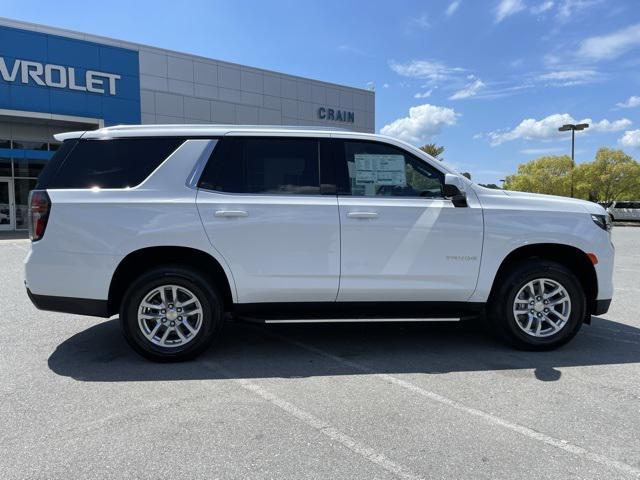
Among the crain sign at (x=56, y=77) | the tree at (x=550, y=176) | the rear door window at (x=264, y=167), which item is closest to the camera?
the rear door window at (x=264, y=167)

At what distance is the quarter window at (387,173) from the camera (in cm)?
452

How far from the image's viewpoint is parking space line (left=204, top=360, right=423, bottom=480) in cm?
268

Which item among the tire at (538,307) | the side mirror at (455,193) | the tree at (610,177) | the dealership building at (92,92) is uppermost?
the dealership building at (92,92)

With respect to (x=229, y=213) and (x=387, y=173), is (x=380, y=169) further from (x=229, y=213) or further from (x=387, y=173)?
(x=229, y=213)

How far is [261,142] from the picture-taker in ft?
14.8

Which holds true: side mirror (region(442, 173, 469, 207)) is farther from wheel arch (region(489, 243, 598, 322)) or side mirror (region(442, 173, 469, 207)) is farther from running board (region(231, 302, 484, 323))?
running board (region(231, 302, 484, 323))

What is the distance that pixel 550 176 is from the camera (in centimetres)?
4303

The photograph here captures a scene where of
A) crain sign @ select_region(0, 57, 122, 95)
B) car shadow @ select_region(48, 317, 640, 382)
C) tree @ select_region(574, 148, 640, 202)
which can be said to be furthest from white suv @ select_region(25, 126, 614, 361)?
tree @ select_region(574, 148, 640, 202)

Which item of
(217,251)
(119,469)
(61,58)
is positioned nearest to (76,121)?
(61,58)

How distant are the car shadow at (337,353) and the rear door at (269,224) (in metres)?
0.60

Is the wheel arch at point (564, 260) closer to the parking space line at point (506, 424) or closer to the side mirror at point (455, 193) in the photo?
the side mirror at point (455, 193)

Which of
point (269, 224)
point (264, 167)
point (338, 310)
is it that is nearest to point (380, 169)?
point (264, 167)

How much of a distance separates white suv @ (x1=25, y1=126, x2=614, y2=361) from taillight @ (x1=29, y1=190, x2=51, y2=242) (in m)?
0.01

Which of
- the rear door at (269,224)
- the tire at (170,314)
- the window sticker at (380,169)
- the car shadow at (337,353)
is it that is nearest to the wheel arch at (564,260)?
the car shadow at (337,353)
